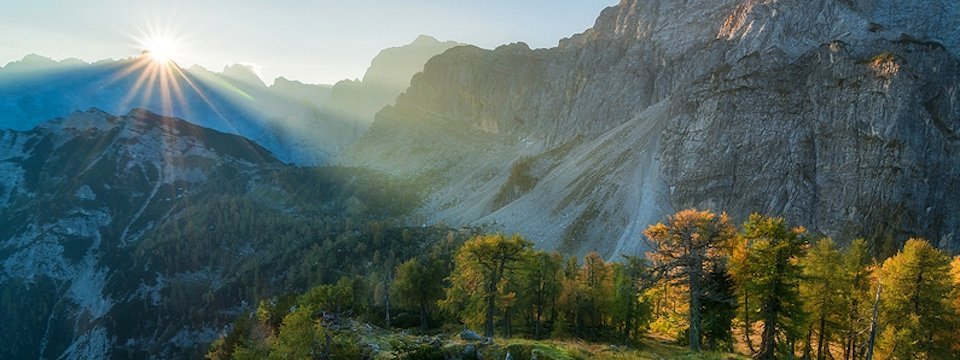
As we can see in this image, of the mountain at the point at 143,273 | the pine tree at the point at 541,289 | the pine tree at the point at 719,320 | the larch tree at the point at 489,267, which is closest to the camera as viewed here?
the pine tree at the point at 719,320

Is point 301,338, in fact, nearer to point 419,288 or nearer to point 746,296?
point 746,296

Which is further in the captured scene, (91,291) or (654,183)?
(91,291)

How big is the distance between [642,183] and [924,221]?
47.9 meters

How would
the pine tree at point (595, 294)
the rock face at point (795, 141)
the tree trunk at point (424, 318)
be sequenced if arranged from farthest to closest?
the rock face at point (795, 141)
the tree trunk at point (424, 318)
the pine tree at point (595, 294)

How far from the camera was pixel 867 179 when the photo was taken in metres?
90.8

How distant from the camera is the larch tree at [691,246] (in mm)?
28672

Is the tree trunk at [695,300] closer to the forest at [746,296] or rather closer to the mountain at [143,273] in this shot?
the forest at [746,296]

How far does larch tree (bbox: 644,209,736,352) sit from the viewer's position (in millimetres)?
28672

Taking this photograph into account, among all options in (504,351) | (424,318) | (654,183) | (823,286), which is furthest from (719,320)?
(654,183)

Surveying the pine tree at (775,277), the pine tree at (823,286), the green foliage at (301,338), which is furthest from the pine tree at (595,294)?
the green foliage at (301,338)

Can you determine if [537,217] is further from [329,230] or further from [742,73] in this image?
[329,230]

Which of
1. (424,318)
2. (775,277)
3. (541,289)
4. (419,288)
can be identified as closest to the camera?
(775,277)

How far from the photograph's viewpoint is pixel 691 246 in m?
28.7

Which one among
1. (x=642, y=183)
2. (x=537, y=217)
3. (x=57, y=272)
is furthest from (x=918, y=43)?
Result: (x=57, y=272)
